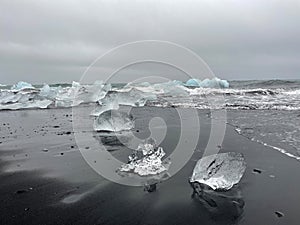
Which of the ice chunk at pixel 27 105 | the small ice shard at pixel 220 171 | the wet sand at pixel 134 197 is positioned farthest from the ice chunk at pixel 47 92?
the small ice shard at pixel 220 171

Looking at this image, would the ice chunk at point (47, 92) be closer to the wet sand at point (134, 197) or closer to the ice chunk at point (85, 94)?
the ice chunk at point (85, 94)

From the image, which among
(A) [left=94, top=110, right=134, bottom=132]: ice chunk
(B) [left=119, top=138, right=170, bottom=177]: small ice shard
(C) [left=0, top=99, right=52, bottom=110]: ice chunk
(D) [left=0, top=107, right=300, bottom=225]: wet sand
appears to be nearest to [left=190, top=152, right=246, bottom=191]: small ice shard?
(D) [left=0, top=107, right=300, bottom=225]: wet sand

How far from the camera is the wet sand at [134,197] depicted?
319cm

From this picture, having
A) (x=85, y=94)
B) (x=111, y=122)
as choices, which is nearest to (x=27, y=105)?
(x=85, y=94)

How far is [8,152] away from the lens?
6512 mm

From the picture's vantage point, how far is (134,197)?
12.3ft

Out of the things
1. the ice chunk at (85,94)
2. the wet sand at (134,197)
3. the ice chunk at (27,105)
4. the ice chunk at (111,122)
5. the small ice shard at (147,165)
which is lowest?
the wet sand at (134,197)

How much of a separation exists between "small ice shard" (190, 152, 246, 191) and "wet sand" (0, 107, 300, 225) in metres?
0.13

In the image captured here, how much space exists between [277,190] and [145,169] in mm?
1927

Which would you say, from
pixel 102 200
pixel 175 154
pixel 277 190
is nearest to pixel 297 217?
pixel 277 190

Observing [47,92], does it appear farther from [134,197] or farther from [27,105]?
[134,197]

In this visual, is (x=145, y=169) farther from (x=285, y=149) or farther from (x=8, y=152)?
(x=8, y=152)

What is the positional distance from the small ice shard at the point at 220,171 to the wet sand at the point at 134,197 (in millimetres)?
134

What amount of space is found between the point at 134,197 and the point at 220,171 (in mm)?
1269
